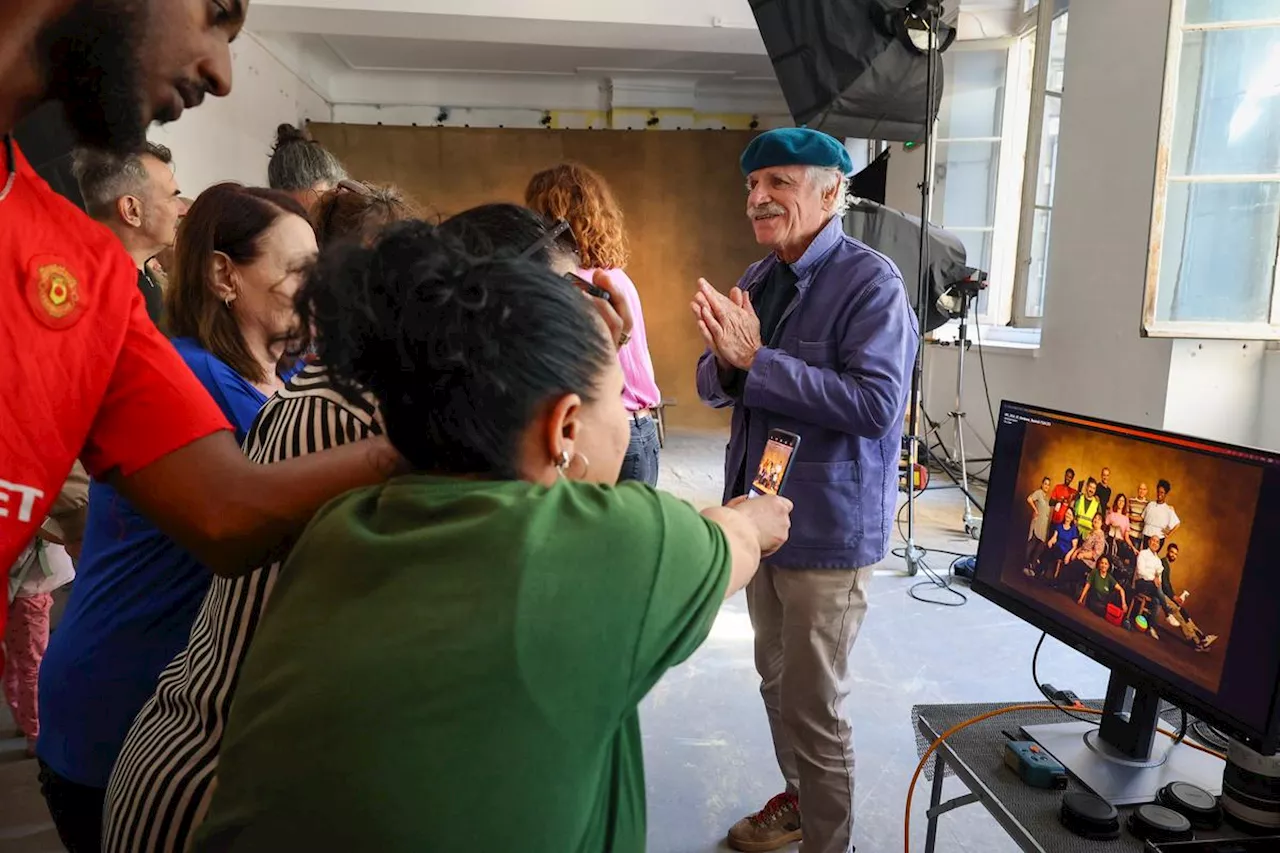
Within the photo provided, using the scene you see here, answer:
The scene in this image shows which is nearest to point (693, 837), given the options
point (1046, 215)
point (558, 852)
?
point (558, 852)

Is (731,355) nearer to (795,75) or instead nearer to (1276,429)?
(795,75)

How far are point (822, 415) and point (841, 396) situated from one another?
5cm

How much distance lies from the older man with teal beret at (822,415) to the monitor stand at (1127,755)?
0.47 metres

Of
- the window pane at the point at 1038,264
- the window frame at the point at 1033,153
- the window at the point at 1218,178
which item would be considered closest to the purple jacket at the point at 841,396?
the window at the point at 1218,178

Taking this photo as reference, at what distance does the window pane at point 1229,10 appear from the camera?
3.28 m

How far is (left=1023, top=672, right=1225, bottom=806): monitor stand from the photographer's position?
110 cm

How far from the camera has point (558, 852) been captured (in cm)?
59

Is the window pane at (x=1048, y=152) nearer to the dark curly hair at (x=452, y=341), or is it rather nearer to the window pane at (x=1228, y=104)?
the window pane at (x=1228, y=104)

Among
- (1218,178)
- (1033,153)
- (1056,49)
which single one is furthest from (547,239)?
(1056,49)

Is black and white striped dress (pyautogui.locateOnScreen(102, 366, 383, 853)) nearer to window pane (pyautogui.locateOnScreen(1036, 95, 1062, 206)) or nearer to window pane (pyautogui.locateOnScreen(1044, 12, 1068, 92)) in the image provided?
window pane (pyautogui.locateOnScreen(1036, 95, 1062, 206))

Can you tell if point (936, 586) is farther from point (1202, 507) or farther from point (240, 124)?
point (240, 124)

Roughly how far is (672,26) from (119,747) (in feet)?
18.8

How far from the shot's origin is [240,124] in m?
5.80

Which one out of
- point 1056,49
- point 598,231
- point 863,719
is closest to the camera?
point 598,231
